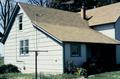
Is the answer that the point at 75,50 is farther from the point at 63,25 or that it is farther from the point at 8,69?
the point at 8,69

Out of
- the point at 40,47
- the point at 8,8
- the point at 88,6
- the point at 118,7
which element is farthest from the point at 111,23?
the point at 8,8

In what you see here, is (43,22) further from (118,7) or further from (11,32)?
(118,7)

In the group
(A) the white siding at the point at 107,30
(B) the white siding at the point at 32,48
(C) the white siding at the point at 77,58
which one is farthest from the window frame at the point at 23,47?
(A) the white siding at the point at 107,30

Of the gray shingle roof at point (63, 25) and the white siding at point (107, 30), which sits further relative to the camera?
the white siding at point (107, 30)

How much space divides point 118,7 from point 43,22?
10830 mm

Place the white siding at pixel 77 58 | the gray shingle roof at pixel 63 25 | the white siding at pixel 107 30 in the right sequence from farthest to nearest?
1. the white siding at pixel 107 30
2. the gray shingle roof at pixel 63 25
3. the white siding at pixel 77 58

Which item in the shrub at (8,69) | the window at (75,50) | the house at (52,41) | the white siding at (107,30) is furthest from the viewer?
the white siding at (107,30)

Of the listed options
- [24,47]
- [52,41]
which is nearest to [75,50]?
[52,41]

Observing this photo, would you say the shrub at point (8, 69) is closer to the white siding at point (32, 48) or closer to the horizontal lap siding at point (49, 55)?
the white siding at point (32, 48)

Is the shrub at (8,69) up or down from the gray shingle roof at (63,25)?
down

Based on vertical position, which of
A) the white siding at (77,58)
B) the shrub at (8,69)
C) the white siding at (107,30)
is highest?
the white siding at (107,30)

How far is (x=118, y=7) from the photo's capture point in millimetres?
35250

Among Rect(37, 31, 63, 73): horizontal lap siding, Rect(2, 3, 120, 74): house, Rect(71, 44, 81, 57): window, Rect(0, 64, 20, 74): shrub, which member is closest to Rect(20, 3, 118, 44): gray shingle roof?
Rect(2, 3, 120, 74): house

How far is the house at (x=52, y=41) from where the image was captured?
25578 mm
